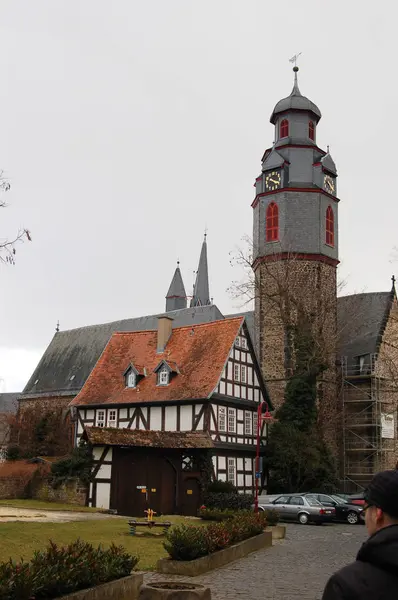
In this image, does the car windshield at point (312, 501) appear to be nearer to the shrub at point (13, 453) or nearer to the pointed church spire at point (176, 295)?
the shrub at point (13, 453)

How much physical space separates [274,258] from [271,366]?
7325 mm

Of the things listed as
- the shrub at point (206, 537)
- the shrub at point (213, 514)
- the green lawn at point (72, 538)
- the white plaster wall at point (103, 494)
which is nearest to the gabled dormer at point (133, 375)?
the white plaster wall at point (103, 494)

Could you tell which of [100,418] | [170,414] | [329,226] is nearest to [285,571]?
[170,414]

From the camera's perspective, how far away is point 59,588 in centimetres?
884

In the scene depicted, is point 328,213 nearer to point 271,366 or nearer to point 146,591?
point 271,366

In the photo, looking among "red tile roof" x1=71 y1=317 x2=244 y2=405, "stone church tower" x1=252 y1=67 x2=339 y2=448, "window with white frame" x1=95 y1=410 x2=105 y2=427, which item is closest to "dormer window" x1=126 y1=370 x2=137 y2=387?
"red tile roof" x1=71 y1=317 x2=244 y2=405

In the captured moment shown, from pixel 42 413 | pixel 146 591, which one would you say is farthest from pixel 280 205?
pixel 146 591

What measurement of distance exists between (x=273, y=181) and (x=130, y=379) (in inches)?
741

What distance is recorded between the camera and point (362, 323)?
165 feet

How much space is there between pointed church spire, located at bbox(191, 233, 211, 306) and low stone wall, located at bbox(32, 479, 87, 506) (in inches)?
1797

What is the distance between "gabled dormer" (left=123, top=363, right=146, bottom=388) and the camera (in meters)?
38.2

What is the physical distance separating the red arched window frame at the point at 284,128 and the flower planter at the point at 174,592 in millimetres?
43355

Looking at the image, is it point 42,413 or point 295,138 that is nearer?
point 295,138

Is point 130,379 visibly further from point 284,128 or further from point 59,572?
point 59,572
